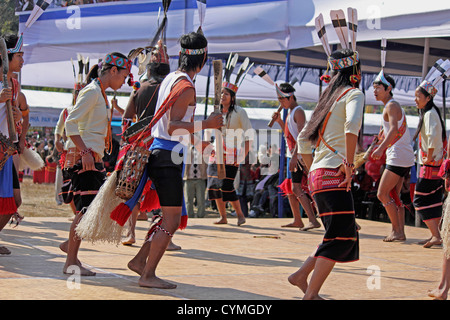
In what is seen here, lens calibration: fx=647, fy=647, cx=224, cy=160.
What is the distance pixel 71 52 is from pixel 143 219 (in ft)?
14.1

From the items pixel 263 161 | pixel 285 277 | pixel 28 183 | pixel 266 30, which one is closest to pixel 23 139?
pixel 285 277

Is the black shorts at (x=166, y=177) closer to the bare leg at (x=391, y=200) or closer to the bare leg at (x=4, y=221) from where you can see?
the bare leg at (x=4, y=221)

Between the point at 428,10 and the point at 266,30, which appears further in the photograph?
the point at 266,30

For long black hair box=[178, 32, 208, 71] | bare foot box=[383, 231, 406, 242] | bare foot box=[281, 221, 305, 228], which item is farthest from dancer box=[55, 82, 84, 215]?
bare foot box=[383, 231, 406, 242]

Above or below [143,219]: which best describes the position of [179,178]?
above

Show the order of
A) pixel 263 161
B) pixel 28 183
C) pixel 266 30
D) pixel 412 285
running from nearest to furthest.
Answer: pixel 412 285 → pixel 266 30 → pixel 263 161 → pixel 28 183

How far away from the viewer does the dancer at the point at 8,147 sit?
563 centimetres

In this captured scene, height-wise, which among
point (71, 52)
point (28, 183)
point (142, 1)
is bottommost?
point (28, 183)

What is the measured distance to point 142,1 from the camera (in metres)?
12.5

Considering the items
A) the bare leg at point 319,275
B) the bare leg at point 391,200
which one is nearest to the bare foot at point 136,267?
the bare leg at point 319,275

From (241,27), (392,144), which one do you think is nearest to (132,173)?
(392,144)

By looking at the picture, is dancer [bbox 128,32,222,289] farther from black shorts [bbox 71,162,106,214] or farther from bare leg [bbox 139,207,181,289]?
black shorts [bbox 71,162,106,214]

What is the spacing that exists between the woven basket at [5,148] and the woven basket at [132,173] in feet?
4.70

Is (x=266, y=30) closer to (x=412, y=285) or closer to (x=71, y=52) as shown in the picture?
(x=71, y=52)
